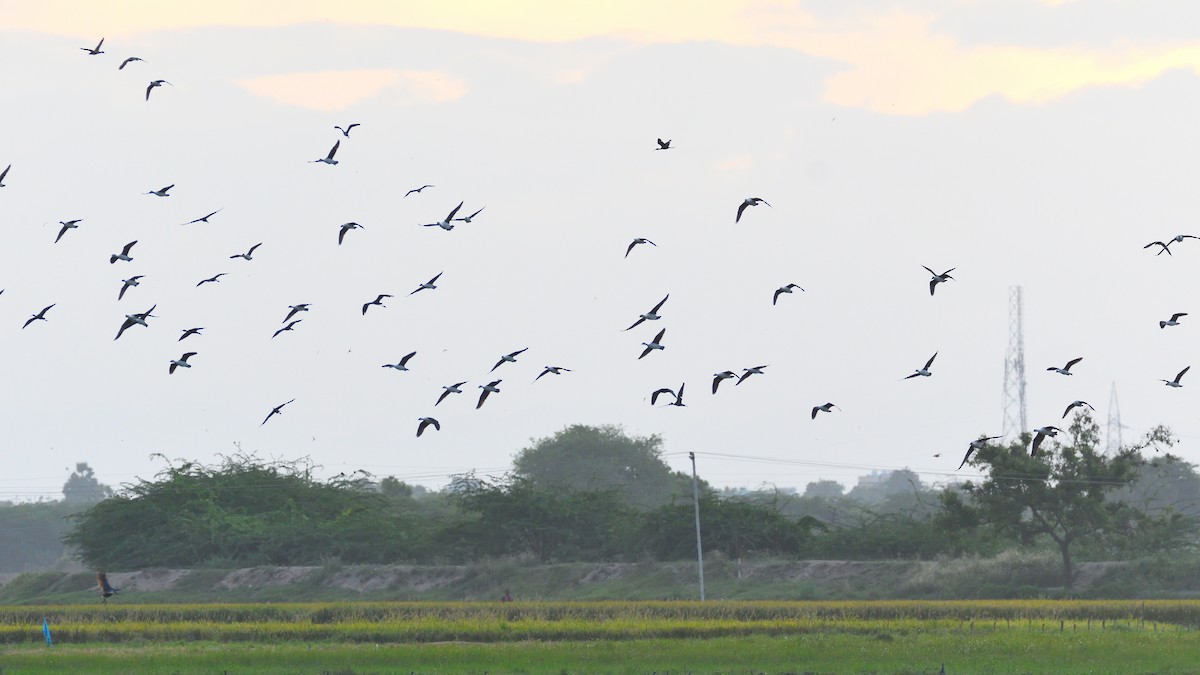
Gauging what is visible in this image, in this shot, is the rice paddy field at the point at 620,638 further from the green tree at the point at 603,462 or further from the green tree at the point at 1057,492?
the green tree at the point at 603,462

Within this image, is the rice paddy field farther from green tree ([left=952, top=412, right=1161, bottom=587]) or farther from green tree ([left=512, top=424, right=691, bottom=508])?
green tree ([left=512, top=424, right=691, bottom=508])

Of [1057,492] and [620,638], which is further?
[1057,492]

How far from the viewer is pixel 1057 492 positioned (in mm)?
71125

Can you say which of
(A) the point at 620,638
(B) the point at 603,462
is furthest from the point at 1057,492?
(B) the point at 603,462

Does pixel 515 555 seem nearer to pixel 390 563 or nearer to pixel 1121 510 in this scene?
pixel 390 563

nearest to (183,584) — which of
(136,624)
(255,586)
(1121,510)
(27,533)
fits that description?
(255,586)

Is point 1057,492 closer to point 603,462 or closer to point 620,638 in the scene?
point 620,638

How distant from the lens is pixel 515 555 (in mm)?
87250

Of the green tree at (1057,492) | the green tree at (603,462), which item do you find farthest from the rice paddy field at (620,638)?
the green tree at (603,462)

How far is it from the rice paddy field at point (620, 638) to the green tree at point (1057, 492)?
11343 mm

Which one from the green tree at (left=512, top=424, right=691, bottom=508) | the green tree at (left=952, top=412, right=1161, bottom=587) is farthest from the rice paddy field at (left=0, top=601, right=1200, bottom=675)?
the green tree at (left=512, top=424, right=691, bottom=508)

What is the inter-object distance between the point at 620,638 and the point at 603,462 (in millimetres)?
114685

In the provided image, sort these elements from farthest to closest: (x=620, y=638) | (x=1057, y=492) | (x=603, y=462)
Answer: (x=603, y=462), (x=1057, y=492), (x=620, y=638)

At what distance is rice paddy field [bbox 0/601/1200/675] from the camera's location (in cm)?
4056
